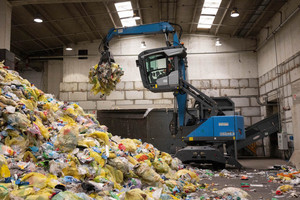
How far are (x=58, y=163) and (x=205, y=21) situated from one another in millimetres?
10815

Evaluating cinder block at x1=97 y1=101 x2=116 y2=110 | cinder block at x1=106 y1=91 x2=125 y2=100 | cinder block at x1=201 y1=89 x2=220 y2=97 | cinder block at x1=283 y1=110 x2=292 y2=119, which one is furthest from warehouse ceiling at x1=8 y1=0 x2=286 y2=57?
cinder block at x1=283 y1=110 x2=292 y2=119

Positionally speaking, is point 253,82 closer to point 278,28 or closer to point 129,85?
point 278,28

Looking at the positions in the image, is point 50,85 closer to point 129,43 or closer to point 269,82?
point 129,43

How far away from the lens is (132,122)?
34.6 ft

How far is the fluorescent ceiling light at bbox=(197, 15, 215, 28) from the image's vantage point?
1230 cm

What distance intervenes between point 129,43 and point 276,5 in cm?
692

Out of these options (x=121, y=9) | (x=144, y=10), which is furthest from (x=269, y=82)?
(x=121, y=9)

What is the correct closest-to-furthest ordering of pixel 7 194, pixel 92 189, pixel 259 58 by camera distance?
1. pixel 7 194
2. pixel 92 189
3. pixel 259 58

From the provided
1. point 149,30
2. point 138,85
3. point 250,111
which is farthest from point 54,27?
point 250,111

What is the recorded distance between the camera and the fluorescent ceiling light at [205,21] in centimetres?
1230

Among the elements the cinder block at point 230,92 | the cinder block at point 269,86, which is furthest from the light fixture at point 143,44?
the cinder block at point 269,86

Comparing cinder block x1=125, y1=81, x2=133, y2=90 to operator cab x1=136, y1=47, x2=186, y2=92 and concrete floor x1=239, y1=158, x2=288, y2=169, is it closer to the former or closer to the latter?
operator cab x1=136, y1=47, x2=186, y2=92

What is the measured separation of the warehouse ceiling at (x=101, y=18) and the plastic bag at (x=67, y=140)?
237 inches

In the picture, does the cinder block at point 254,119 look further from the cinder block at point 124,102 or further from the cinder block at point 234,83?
the cinder block at point 124,102
